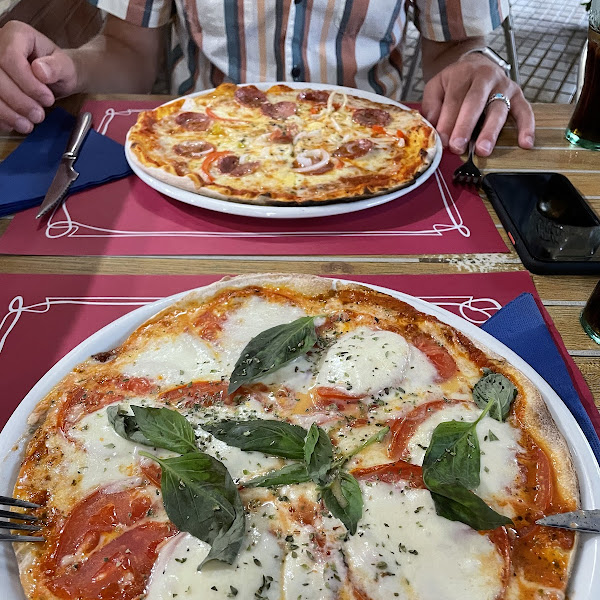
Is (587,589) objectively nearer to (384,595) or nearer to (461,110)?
(384,595)

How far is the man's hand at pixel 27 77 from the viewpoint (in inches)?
77.4

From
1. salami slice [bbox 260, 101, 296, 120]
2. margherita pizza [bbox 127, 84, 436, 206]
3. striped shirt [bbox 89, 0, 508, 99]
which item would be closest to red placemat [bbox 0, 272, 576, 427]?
margherita pizza [bbox 127, 84, 436, 206]

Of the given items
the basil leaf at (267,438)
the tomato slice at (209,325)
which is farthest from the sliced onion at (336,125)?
the basil leaf at (267,438)

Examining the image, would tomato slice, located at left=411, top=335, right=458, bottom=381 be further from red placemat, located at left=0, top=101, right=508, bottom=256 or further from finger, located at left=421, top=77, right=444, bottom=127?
finger, located at left=421, top=77, right=444, bottom=127

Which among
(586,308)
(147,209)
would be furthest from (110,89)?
(586,308)

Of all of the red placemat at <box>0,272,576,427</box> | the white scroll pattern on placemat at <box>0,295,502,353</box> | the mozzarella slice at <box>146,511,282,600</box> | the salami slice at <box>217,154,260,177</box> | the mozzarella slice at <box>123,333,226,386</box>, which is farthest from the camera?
the salami slice at <box>217,154,260,177</box>

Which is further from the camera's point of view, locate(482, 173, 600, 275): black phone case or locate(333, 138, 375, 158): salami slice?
locate(333, 138, 375, 158): salami slice

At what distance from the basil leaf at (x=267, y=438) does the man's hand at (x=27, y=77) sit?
4.95ft

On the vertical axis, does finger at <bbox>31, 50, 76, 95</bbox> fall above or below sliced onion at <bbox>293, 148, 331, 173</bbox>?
above

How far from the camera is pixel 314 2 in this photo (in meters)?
2.33

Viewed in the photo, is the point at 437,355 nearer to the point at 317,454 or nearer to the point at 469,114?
the point at 317,454

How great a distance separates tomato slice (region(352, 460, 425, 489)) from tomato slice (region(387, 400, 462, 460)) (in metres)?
0.03

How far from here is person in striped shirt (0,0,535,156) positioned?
207 cm

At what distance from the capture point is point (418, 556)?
799 mm
